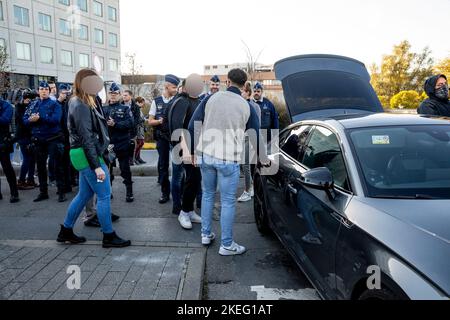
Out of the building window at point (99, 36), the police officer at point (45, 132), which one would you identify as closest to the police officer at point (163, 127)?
the police officer at point (45, 132)

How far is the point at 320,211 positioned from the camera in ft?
8.63

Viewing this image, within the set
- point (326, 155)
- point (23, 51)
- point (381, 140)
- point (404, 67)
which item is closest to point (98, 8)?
point (23, 51)

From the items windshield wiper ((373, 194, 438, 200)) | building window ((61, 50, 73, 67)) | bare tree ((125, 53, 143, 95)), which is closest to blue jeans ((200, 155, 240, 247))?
windshield wiper ((373, 194, 438, 200))

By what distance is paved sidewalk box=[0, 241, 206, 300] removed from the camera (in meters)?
3.02

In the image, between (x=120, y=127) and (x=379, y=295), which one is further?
(x=120, y=127)

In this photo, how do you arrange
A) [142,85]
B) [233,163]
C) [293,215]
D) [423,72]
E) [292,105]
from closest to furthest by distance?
[293,215] → [233,163] → [292,105] → [142,85] → [423,72]

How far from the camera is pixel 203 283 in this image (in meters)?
3.36

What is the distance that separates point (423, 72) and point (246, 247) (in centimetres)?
4205

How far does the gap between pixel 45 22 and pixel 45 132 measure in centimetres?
3781

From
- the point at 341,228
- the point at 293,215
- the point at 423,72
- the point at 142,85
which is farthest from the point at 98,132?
the point at 423,72

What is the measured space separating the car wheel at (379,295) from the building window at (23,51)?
3930 centimetres

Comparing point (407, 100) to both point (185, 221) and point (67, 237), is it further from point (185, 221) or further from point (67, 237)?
point (67, 237)
